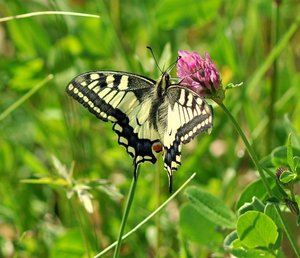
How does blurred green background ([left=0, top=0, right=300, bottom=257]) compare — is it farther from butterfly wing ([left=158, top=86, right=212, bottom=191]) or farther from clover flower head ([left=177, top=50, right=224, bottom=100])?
clover flower head ([left=177, top=50, right=224, bottom=100])

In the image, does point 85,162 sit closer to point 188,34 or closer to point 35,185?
point 35,185

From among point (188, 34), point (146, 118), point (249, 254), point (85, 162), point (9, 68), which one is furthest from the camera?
point (188, 34)

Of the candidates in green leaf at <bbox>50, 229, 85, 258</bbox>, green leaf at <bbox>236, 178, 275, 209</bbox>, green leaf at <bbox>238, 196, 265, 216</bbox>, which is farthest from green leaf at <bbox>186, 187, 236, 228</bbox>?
green leaf at <bbox>50, 229, 85, 258</bbox>

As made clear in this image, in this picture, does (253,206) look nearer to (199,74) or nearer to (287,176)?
(287,176)

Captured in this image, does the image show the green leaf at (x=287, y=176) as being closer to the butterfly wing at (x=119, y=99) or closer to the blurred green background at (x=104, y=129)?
the butterfly wing at (x=119, y=99)

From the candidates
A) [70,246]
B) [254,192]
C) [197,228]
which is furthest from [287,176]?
[70,246]

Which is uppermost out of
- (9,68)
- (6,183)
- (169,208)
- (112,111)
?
(9,68)

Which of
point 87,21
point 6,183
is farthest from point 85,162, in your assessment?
point 87,21
